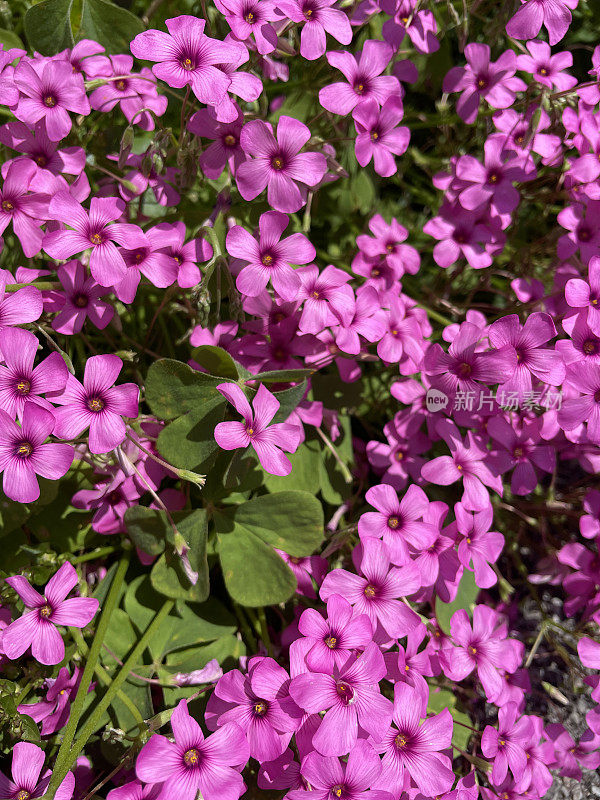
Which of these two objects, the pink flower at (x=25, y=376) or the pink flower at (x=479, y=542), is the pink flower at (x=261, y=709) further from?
the pink flower at (x=25, y=376)

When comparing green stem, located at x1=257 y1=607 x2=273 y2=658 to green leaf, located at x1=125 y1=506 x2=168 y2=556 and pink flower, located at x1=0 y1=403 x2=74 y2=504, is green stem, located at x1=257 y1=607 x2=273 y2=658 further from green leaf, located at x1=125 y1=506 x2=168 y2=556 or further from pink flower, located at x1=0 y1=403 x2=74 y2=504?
pink flower, located at x1=0 y1=403 x2=74 y2=504

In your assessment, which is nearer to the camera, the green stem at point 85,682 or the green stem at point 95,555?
the green stem at point 85,682

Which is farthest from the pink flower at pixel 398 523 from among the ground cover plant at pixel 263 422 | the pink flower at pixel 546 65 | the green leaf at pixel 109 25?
the green leaf at pixel 109 25

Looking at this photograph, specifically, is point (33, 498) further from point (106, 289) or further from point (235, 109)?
point (235, 109)

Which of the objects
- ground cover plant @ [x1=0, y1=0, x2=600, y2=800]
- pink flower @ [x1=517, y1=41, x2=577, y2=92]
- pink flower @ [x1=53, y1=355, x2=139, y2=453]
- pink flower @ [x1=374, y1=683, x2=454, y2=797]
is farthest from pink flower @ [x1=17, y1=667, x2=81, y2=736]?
pink flower @ [x1=517, y1=41, x2=577, y2=92]

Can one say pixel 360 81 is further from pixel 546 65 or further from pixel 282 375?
pixel 282 375

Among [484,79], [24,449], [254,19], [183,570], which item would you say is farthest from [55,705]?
[484,79]
